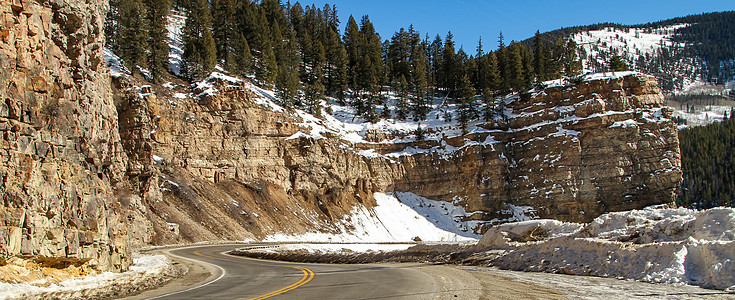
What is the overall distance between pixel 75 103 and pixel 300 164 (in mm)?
47664

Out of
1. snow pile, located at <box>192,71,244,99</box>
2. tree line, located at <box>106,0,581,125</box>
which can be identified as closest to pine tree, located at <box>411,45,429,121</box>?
tree line, located at <box>106,0,581,125</box>

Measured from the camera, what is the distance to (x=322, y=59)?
9444 centimetres

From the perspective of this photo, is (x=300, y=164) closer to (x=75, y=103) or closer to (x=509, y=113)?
(x=509, y=113)

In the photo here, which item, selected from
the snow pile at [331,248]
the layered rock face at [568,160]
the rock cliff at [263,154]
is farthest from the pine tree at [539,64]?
the snow pile at [331,248]

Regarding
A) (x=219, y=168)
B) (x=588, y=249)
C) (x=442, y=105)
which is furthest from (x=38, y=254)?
(x=442, y=105)

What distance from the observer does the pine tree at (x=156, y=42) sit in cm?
6028

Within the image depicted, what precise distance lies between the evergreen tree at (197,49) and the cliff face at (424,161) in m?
5.61

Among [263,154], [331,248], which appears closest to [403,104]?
[263,154]

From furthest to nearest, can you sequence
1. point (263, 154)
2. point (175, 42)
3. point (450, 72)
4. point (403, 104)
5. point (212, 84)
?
1. point (450, 72)
2. point (403, 104)
3. point (175, 42)
4. point (212, 84)
5. point (263, 154)

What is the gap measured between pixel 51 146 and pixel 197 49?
6138 cm

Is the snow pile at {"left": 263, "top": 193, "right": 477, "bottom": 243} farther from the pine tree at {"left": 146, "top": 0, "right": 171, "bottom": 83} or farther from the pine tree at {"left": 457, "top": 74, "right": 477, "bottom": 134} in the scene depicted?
the pine tree at {"left": 146, "top": 0, "right": 171, "bottom": 83}

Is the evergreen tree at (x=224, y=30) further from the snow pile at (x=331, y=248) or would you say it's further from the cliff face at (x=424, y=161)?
the snow pile at (x=331, y=248)

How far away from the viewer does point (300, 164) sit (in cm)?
6359

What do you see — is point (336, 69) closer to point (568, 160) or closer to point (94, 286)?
point (568, 160)
